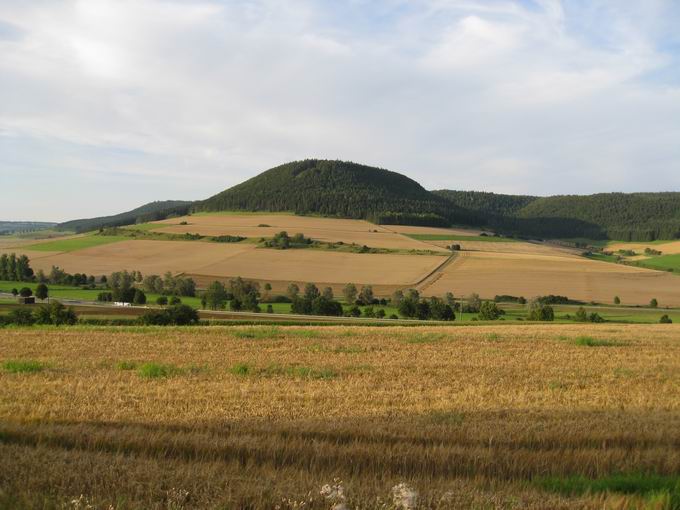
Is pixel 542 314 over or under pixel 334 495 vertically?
under

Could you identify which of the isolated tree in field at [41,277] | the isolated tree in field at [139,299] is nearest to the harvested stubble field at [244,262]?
the isolated tree in field at [41,277]

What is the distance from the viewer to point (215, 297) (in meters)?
72.4

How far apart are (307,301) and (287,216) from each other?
306 feet

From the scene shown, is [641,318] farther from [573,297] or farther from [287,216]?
[287,216]

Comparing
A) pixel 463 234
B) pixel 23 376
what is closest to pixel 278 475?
pixel 23 376

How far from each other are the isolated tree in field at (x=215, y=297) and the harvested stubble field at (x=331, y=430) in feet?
174

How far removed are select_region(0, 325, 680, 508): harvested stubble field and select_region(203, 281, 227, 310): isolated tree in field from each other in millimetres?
52940

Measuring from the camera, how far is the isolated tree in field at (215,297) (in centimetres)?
7219

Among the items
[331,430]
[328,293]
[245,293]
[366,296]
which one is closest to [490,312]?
[366,296]

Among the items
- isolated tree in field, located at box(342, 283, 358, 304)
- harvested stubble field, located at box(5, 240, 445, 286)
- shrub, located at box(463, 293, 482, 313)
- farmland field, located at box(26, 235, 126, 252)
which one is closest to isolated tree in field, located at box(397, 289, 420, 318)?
shrub, located at box(463, 293, 482, 313)

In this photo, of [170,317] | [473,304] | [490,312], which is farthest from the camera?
[473,304]

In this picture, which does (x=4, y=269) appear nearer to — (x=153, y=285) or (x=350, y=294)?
(x=153, y=285)

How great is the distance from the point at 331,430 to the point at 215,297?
215 ft

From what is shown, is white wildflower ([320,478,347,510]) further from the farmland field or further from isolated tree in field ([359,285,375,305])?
the farmland field
